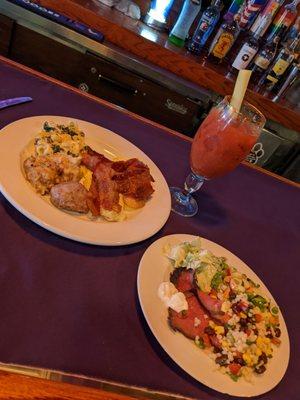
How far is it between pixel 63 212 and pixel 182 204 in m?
0.33

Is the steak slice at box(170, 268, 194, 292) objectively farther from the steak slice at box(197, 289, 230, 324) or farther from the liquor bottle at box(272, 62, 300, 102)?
the liquor bottle at box(272, 62, 300, 102)

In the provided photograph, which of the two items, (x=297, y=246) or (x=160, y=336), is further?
(x=297, y=246)

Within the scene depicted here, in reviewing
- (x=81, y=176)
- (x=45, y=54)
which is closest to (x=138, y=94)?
(x=45, y=54)

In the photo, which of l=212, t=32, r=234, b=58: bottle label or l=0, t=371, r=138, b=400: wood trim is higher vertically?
l=212, t=32, r=234, b=58: bottle label

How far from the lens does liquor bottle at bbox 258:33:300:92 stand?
212 cm

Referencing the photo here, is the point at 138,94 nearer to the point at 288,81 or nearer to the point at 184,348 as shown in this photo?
the point at 288,81

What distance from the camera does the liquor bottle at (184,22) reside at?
204cm

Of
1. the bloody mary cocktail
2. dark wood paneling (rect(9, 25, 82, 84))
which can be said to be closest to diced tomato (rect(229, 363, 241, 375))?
the bloody mary cocktail

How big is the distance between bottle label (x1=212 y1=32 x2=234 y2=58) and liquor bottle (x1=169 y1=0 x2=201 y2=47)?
0.63 feet

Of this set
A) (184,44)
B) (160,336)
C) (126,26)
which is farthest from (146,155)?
(184,44)

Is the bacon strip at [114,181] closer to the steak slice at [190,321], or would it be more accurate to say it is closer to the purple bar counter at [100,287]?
the purple bar counter at [100,287]

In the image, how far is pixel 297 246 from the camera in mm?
1039

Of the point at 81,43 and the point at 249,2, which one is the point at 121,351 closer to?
the point at 81,43

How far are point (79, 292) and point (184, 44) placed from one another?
76.4 inches
